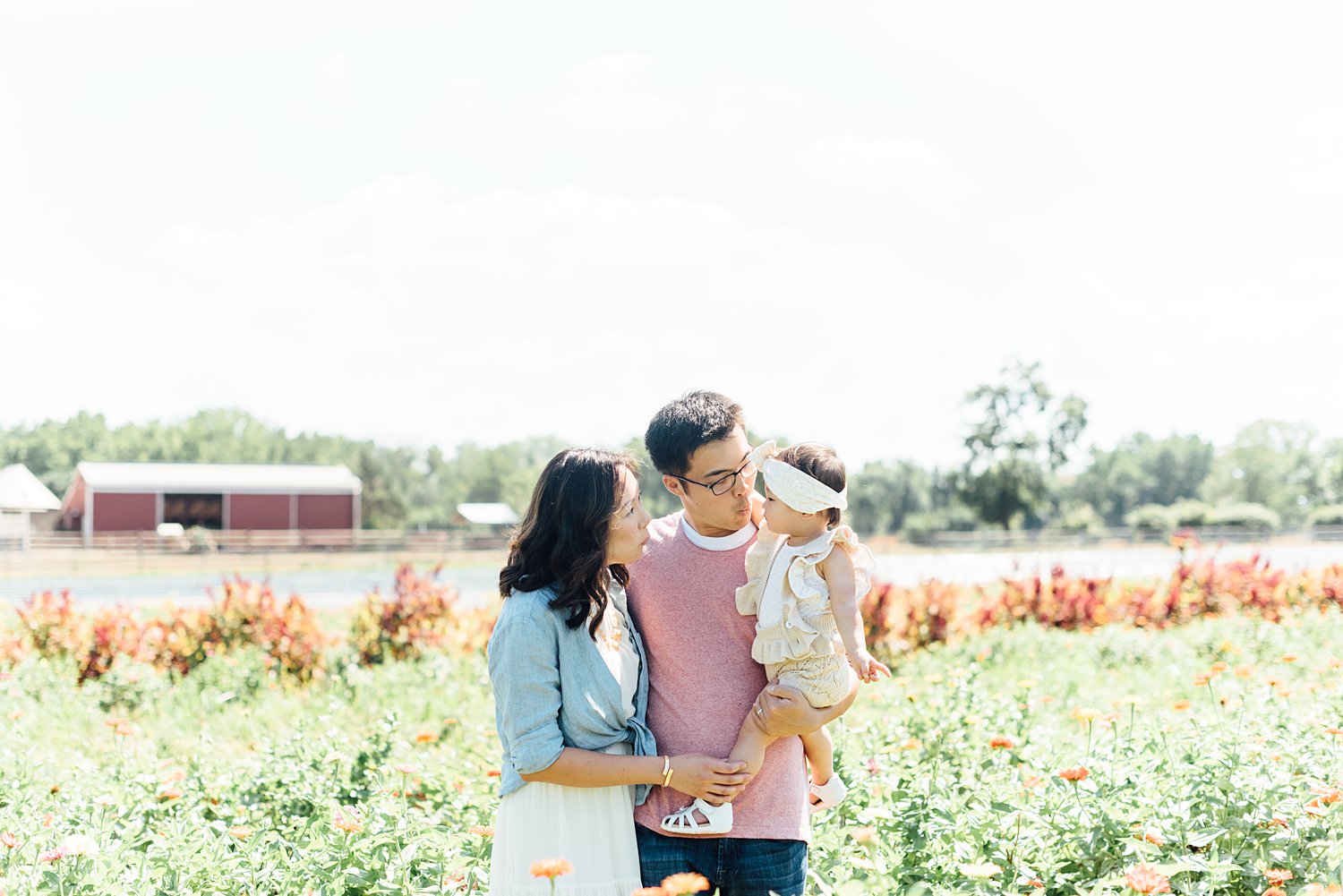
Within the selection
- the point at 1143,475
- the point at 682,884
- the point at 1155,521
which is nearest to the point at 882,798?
the point at 682,884

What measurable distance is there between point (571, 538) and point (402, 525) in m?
48.0

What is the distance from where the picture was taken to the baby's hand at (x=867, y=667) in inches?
81.8

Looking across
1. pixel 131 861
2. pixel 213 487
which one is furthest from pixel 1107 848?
pixel 213 487

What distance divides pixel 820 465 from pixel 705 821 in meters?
0.74

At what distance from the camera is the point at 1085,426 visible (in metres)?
45.3

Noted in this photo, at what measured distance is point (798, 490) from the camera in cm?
206

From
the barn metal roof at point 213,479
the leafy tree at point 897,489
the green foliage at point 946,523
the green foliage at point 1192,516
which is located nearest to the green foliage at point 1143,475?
the leafy tree at point 897,489

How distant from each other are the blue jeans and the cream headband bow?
67 cm

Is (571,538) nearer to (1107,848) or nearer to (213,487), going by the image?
(1107,848)

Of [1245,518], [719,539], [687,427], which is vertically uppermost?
[687,427]

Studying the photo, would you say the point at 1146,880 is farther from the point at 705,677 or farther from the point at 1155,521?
the point at 1155,521

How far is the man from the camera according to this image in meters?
2.02

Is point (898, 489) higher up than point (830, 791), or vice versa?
point (830, 791)

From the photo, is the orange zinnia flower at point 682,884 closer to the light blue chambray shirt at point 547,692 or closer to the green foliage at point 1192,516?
the light blue chambray shirt at point 547,692
